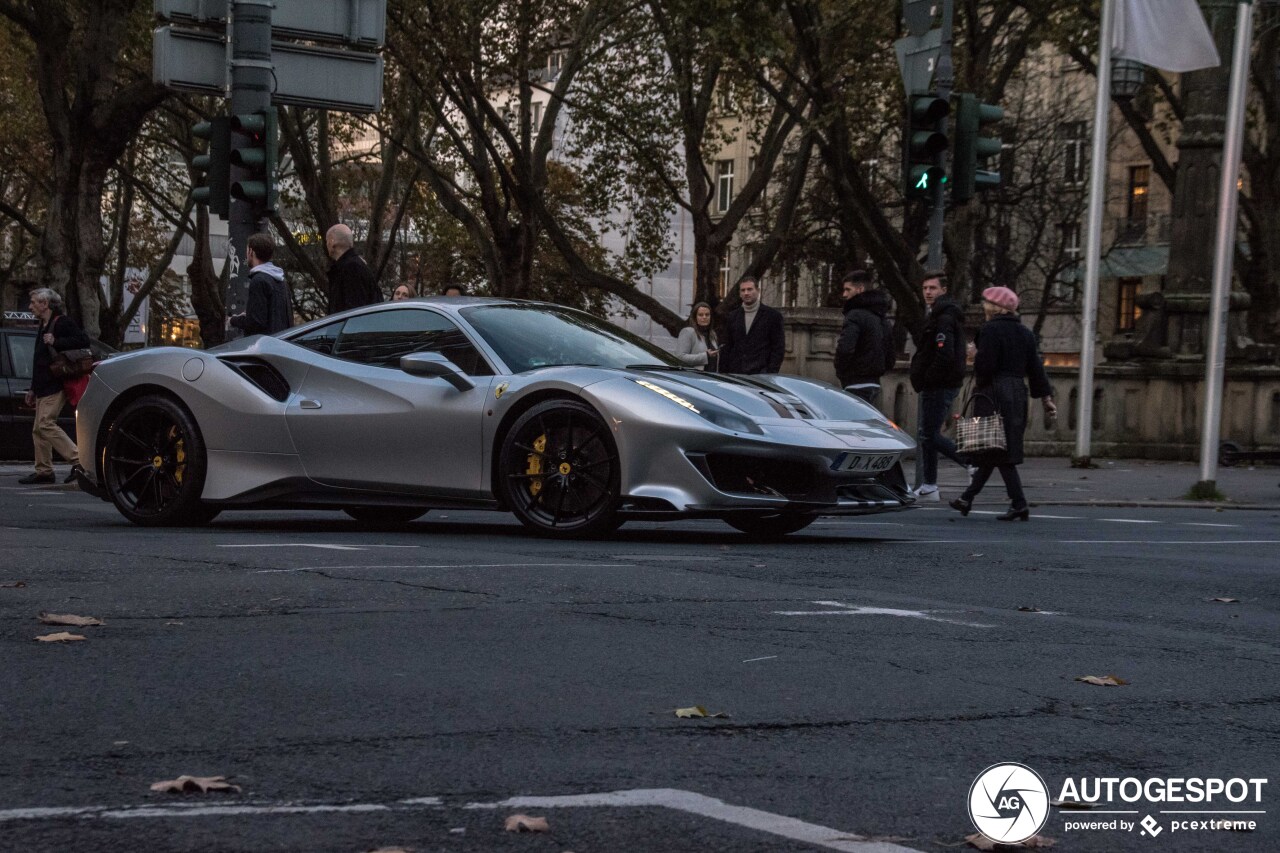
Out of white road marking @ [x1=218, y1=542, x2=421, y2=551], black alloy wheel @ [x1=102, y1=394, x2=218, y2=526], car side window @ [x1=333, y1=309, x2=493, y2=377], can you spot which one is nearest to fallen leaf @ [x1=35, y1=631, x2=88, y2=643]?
white road marking @ [x1=218, y1=542, x2=421, y2=551]

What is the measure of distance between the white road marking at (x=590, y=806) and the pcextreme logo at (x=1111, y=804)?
0.30 m

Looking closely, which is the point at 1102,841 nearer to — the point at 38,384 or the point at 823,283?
the point at 38,384

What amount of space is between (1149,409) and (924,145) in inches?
501

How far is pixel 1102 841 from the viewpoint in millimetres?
3602

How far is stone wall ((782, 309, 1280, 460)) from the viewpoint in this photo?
2644cm

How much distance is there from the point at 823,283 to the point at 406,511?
148 feet

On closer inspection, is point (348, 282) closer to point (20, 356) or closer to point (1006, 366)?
point (1006, 366)

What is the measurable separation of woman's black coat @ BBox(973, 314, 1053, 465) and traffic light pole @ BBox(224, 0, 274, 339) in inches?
223

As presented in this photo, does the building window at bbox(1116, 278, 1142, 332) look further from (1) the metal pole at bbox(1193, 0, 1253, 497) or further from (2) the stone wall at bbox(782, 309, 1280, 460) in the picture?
(1) the metal pole at bbox(1193, 0, 1253, 497)

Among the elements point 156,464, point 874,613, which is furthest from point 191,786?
point 156,464

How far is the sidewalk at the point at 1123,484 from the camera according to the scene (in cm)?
1711

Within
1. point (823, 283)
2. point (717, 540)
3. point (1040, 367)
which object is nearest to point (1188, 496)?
point (1040, 367)

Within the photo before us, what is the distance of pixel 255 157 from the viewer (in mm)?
14617

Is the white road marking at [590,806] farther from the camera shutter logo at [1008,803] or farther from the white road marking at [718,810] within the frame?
the camera shutter logo at [1008,803]
